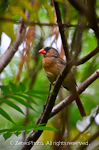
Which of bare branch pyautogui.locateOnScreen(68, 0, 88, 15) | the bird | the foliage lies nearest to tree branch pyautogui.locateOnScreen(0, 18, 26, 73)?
the foliage

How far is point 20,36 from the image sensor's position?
209 cm

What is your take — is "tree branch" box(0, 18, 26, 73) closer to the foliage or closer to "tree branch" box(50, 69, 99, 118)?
the foliage

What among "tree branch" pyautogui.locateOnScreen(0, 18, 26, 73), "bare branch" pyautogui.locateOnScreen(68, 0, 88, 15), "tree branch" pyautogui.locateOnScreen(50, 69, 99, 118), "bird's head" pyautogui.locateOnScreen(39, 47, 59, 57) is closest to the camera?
"bare branch" pyautogui.locateOnScreen(68, 0, 88, 15)

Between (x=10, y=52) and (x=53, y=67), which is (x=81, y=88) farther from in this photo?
(x=53, y=67)

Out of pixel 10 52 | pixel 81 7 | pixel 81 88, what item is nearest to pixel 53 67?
pixel 10 52

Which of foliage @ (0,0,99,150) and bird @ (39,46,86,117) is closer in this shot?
foliage @ (0,0,99,150)

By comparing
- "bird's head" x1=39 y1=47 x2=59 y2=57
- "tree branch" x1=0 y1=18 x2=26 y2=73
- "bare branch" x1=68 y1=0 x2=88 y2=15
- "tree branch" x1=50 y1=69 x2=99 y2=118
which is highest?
"bird's head" x1=39 y1=47 x2=59 y2=57

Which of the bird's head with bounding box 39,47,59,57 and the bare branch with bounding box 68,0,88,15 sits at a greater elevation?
the bird's head with bounding box 39,47,59,57

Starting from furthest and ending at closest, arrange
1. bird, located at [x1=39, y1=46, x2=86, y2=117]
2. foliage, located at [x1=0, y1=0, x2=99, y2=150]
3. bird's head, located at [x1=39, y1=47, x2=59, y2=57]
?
bird's head, located at [x1=39, y1=47, x2=59, y2=57]
bird, located at [x1=39, y1=46, x2=86, y2=117]
foliage, located at [x1=0, y1=0, x2=99, y2=150]

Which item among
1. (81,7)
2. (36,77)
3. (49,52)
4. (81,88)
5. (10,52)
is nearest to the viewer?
(81,7)

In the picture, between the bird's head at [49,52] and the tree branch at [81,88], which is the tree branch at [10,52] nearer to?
the tree branch at [81,88]

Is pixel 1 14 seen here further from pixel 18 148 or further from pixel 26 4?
pixel 18 148

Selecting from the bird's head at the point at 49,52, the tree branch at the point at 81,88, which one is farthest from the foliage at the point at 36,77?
the bird's head at the point at 49,52

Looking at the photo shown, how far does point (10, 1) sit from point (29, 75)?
140 cm
